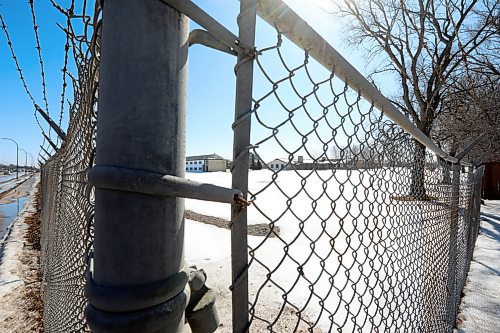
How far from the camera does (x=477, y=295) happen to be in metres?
3.86

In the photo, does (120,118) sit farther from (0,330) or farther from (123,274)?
(0,330)

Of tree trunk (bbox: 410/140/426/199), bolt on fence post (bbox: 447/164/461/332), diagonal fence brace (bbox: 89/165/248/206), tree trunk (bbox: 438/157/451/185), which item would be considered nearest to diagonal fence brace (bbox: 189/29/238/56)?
diagonal fence brace (bbox: 89/165/248/206)

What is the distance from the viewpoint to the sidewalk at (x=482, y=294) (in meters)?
3.11

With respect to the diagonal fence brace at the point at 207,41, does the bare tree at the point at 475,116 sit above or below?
above

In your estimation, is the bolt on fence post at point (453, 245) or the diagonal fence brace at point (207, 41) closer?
the diagonal fence brace at point (207, 41)

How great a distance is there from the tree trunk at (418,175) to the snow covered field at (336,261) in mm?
124

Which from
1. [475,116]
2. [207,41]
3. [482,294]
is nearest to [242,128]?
[207,41]

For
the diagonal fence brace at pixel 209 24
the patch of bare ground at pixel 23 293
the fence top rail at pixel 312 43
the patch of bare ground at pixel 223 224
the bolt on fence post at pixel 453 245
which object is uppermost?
the fence top rail at pixel 312 43

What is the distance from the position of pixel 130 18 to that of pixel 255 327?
319 centimetres

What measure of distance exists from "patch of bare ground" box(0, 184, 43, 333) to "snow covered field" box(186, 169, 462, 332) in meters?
2.01

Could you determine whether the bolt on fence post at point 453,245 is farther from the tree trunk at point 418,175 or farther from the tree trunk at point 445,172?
the tree trunk at point 418,175

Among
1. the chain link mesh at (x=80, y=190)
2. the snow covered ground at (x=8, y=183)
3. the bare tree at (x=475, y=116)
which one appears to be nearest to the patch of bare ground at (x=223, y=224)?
the chain link mesh at (x=80, y=190)

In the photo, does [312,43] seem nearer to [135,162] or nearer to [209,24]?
[209,24]

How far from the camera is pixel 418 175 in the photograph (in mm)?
2461
